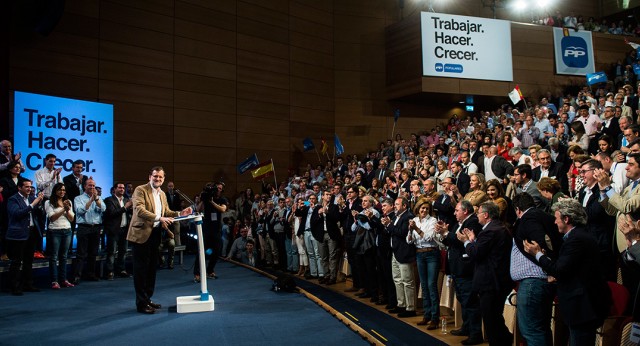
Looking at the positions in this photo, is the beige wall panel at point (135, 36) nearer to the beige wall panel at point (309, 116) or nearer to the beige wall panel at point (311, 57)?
the beige wall panel at point (311, 57)

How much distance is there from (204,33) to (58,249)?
866cm

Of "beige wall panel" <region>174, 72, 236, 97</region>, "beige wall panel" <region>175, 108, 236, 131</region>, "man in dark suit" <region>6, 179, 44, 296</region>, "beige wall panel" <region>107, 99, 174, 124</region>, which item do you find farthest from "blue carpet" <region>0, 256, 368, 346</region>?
"beige wall panel" <region>174, 72, 236, 97</region>

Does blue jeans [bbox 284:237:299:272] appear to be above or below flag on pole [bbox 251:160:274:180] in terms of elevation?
below

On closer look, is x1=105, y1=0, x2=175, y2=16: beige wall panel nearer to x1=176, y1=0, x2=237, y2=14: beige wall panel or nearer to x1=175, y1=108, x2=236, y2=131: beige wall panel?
x1=176, y1=0, x2=237, y2=14: beige wall panel

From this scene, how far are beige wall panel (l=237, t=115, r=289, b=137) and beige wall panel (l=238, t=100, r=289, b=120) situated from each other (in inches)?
5.1

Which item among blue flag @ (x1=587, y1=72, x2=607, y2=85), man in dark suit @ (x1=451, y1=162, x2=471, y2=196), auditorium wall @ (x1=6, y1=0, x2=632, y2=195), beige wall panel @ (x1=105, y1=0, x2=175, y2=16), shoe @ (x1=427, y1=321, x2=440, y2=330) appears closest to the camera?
shoe @ (x1=427, y1=321, x2=440, y2=330)

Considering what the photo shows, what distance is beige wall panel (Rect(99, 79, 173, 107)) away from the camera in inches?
510

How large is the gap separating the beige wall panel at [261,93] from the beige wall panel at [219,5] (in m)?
2.16

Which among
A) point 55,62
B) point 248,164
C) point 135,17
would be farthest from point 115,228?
point 135,17

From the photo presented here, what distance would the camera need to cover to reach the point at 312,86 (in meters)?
16.7

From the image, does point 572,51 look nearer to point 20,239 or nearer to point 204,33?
point 204,33

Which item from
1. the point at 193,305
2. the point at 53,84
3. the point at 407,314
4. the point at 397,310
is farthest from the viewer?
the point at 53,84

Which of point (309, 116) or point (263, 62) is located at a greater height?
point (263, 62)

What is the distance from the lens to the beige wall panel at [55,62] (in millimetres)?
11562
